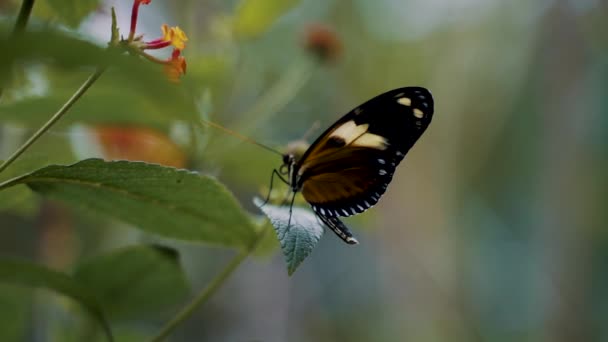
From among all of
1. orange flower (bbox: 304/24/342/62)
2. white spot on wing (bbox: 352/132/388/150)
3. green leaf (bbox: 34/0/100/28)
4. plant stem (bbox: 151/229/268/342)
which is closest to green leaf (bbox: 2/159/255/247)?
plant stem (bbox: 151/229/268/342)

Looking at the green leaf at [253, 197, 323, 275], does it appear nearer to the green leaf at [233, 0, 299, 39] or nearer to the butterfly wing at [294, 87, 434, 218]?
the butterfly wing at [294, 87, 434, 218]

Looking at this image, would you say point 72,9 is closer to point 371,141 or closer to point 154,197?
point 154,197

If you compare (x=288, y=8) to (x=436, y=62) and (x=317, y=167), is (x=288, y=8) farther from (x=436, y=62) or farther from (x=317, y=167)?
(x=436, y=62)

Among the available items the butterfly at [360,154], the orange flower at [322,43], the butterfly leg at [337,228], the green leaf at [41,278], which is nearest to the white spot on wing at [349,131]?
the butterfly at [360,154]

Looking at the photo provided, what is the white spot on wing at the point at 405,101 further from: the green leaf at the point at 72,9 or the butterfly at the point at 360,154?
the green leaf at the point at 72,9

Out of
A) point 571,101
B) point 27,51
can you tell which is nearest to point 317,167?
point 27,51

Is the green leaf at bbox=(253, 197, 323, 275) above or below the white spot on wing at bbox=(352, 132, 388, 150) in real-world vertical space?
below

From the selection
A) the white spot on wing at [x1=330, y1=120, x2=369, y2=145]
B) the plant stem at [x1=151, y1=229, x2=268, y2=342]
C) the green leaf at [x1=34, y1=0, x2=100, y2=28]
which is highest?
the green leaf at [x1=34, y1=0, x2=100, y2=28]
